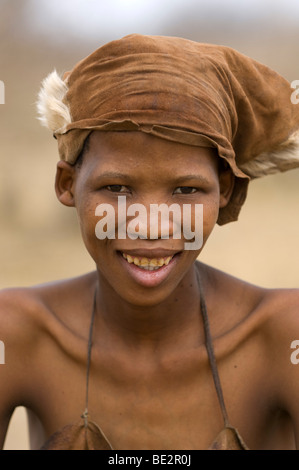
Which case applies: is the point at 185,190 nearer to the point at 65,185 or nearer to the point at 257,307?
the point at 65,185

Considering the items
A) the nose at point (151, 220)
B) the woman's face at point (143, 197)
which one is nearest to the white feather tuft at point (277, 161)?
the woman's face at point (143, 197)

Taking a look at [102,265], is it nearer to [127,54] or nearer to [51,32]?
[127,54]

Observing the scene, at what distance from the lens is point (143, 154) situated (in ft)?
7.52

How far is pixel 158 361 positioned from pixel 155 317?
0.54 feet

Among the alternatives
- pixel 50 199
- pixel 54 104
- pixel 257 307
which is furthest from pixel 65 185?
pixel 50 199

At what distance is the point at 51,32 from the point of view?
18.7 m

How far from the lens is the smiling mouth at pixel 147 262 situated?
2.36 m

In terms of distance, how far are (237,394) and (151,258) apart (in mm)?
652

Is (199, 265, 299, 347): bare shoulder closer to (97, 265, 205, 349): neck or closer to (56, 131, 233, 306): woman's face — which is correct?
(97, 265, 205, 349): neck

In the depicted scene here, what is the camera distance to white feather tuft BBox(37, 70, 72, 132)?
250 cm

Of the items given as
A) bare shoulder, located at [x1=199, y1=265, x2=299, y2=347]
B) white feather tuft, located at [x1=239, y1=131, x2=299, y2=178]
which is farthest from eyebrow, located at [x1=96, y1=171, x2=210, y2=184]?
Result: bare shoulder, located at [x1=199, y1=265, x2=299, y2=347]

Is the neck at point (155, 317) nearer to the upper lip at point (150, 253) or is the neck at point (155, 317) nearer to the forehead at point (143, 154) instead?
the upper lip at point (150, 253)

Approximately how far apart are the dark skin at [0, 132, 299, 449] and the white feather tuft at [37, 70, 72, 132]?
0.49 feet

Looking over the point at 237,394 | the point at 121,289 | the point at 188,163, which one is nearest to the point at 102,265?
the point at 121,289
